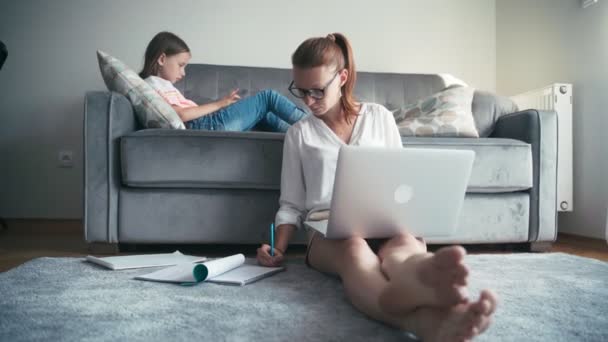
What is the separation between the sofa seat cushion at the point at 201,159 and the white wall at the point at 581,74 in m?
1.59

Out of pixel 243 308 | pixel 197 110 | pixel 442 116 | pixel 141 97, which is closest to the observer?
pixel 243 308

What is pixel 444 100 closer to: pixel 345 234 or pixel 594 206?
pixel 594 206

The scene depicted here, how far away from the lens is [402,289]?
639 millimetres

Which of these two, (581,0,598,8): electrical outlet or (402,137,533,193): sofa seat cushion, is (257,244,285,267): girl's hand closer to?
(402,137,533,193): sofa seat cushion

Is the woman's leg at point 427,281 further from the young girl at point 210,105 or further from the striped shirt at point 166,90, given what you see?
the striped shirt at point 166,90

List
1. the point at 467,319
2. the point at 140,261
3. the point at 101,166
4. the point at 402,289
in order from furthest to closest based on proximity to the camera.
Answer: the point at 101,166 < the point at 140,261 < the point at 402,289 < the point at 467,319

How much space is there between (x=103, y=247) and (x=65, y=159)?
1.29 metres

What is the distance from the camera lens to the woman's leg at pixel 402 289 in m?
0.53

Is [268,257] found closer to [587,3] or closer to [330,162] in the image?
[330,162]

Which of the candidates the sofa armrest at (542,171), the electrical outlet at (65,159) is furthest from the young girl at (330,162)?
the electrical outlet at (65,159)

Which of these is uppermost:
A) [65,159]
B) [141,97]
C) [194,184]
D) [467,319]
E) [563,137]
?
[141,97]

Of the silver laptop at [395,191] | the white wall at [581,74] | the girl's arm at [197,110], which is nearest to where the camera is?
the silver laptop at [395,191]

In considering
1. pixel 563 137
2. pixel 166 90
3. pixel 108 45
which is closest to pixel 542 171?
pixel 563 137

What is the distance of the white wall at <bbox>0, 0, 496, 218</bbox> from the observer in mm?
2598
